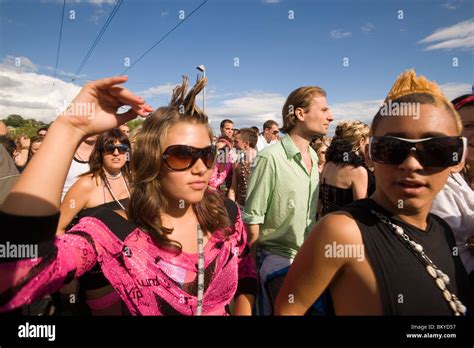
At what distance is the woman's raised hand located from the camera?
0.76 meters

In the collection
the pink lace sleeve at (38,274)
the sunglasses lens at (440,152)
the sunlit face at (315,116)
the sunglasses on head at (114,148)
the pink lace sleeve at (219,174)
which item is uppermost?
the sunlit face at (315,116)

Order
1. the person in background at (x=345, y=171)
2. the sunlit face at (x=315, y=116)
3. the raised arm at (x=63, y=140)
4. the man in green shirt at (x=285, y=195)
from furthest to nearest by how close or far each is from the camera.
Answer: the person in background at (x=345, y=171)
the sunlit face at (x=315, y=116)
the man in green shirt at (x=285, y=195)
the raised arm at (x=63, y=140)

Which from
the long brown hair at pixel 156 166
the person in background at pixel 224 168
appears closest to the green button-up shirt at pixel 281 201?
the long brown hair at pixel 156 166

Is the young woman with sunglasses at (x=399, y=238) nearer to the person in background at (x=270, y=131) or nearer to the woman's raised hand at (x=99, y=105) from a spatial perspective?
the woman's raised hand at (x=99, y=105)

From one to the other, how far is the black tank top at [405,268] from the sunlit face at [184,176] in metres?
0.57

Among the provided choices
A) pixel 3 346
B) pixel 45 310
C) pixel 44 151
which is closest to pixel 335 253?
pixel 44 151

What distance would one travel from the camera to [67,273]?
845 millimetres

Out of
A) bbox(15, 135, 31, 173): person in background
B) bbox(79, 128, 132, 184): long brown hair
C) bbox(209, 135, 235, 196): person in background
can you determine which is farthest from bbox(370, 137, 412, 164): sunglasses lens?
bbox(15, 135, 31, 173): person in background

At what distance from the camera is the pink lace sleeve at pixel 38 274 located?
0.67 m

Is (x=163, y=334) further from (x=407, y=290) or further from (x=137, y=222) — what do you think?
(x=407, y=290)

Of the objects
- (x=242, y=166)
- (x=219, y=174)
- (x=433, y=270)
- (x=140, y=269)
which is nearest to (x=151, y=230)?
(x=140, y=269)

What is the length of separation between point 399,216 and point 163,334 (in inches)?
37.0

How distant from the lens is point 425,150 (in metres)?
0.97

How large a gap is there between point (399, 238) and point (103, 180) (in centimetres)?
205
